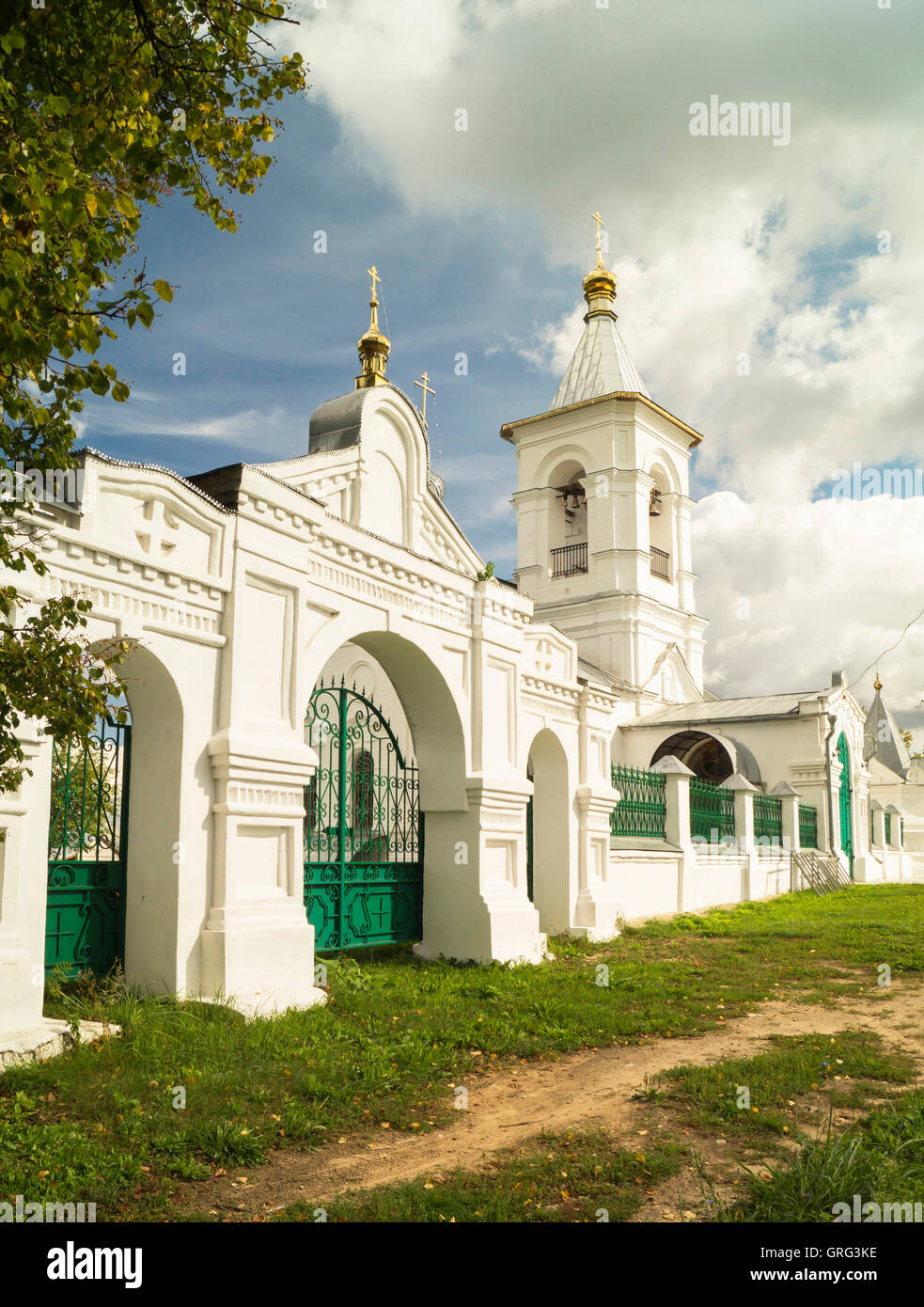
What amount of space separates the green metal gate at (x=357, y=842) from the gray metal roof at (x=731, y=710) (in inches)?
601

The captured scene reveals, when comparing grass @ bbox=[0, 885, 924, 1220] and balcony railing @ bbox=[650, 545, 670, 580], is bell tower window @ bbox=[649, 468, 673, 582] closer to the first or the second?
balcony railing @ bbox=[650, 545, 670, 580]

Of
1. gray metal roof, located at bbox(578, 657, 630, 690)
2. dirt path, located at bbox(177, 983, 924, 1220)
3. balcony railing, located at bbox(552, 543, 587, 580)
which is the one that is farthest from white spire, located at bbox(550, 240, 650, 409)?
dirt path, located at bbox(177, 983, 924, 1220)

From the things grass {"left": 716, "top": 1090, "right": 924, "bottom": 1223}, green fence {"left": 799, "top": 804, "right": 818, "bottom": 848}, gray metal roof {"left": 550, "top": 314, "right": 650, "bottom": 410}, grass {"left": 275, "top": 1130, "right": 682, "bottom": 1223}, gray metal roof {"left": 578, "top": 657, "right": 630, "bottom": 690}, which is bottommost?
grass {"left": 275, "top": 1130, "right": 682, "bottom": 1223}

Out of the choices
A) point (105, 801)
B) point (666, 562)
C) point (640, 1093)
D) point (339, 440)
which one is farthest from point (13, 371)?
point (666, 562)

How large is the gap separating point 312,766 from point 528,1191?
4327mm

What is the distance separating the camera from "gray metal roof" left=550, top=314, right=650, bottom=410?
3102 cm

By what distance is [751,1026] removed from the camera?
754 centimetres

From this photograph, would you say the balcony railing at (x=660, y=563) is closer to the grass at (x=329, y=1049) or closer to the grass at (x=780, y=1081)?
the grass at (x=329, y=1049)

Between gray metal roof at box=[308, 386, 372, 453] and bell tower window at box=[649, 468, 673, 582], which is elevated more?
bell tower window at box=[649, 468, 673, 582]

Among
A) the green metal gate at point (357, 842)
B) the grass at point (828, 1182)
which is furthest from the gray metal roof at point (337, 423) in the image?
the grass at point (828, 1182)

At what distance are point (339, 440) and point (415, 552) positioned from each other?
124 cm

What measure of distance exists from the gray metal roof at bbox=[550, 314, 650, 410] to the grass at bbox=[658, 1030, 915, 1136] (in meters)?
25.8

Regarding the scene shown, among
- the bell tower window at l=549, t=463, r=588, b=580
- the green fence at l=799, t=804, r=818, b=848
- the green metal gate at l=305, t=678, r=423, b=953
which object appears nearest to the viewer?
the green metal gate at l=305, t=678, r=423, b=953

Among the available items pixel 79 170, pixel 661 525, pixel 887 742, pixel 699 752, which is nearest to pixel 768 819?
pixel 699 752
